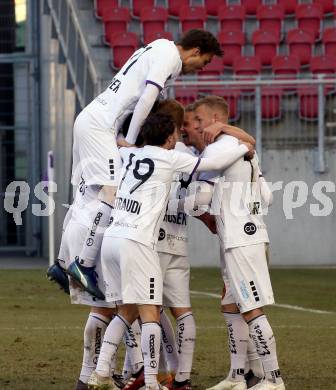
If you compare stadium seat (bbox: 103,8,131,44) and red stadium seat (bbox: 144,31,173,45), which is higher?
stadium seat (bbox: 103,8,131,44)

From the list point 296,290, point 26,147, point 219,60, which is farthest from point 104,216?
point 26,147

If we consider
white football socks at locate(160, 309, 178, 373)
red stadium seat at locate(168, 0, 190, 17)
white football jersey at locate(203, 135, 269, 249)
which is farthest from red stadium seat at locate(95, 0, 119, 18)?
white football jersey at locate(203, 135, 269, 249)

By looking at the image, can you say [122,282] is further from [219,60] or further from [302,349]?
[219,60]

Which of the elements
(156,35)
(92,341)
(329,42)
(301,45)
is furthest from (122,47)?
(92,341)

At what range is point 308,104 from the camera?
2003 centimetres

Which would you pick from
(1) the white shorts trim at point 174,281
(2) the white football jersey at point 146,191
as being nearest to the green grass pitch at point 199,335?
(1) the white shorts trim at point 174,281

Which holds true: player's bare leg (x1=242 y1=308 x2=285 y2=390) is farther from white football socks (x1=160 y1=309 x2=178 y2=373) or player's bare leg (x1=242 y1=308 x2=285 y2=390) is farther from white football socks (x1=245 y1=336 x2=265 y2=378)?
white football socks (x1=160 y1=309 x2=178 y2=373)

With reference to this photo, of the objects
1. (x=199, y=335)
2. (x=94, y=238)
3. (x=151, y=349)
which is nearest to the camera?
(x=151, y=349)

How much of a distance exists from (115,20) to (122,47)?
0.90m

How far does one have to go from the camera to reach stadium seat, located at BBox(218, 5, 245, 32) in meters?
22.2

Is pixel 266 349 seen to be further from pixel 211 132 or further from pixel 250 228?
pixel 211 132

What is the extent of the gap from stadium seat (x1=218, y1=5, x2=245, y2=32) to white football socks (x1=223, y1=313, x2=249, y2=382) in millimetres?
14166

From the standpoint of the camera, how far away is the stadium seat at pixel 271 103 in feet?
65.6

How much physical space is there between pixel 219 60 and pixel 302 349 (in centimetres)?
1154
